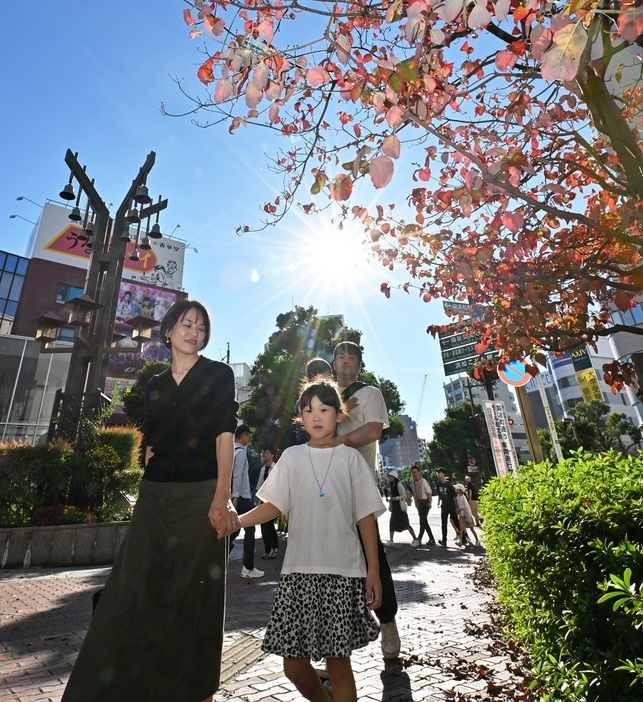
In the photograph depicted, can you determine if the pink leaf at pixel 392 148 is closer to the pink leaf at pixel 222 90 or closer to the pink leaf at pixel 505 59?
the pink leaf at pixel 222 90

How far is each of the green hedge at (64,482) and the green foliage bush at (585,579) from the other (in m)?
8.78

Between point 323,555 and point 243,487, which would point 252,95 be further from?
point 243,487

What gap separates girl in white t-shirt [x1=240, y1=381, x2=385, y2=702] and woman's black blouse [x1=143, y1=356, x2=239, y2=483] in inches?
15.3

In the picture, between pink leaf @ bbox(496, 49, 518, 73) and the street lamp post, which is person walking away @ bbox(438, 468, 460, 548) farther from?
pink leaf @ bbox(496, 49, 518, 73)

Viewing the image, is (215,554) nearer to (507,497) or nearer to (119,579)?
(119,579)

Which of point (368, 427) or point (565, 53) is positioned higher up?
point (565, 53)

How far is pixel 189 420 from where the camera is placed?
2420 millimetres

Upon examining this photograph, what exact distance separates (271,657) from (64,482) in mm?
7427

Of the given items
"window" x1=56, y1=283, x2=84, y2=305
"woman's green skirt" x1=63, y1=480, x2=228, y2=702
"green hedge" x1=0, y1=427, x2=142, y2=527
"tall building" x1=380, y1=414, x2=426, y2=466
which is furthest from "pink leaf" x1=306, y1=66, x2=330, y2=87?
"tall building" x1=380, y1=414, x2=426, y2=466

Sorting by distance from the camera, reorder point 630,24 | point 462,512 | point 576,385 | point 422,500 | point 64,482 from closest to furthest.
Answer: point 630,24 → point 64,482 → point 462,512 → point 422,500 → point 576,385

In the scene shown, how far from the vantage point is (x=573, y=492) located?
2543 mm

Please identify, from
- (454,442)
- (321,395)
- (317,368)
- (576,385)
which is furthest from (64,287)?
(576,385)

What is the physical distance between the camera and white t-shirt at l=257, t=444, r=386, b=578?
7.34 feet

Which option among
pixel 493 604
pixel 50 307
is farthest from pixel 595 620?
pixel 50 307
